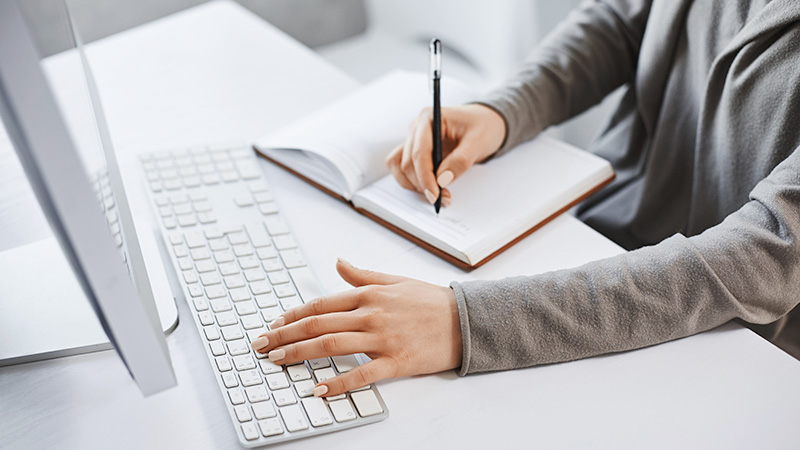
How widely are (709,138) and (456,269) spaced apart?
1.28 ft

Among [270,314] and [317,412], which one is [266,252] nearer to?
[270,314]

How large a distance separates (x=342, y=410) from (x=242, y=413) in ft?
0.28

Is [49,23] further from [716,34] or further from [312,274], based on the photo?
[716,34]

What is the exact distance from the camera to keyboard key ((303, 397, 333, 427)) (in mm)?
592

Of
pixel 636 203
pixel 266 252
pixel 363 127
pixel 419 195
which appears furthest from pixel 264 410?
pixel 636 203

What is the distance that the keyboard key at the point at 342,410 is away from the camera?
599mm

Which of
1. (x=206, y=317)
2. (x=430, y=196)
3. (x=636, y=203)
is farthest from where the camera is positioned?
(x=636, y=203)

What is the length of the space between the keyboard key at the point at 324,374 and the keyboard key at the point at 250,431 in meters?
0.07

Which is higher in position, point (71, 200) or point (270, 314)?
point (71, 200)

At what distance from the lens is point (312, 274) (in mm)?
754

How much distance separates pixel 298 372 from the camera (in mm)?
635

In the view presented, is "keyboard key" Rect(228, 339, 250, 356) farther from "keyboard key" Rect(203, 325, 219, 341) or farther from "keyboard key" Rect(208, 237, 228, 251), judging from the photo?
"keyboard key" Rect(208, 237, 228, 251)

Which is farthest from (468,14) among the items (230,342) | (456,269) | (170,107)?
(230,342)

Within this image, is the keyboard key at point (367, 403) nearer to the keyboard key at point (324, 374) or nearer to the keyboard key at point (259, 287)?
the keyboard key at point (324, 374)
